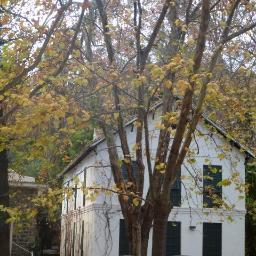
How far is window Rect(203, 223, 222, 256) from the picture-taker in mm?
25484

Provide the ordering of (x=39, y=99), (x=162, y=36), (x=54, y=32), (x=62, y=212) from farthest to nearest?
(x=62, y=212), (x=162, y=36), (x=54, y=32), (x=39, y=99)

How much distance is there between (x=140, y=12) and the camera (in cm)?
1298

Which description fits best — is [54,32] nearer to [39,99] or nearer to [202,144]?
[39,99]

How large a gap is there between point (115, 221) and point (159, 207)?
15.3m

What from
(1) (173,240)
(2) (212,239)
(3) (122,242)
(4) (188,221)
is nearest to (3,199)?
(3) (122,242)

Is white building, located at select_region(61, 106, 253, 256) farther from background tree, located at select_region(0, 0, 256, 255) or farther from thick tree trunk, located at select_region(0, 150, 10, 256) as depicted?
thick tree trunk, located at select_region(0, 150, 10, 256)

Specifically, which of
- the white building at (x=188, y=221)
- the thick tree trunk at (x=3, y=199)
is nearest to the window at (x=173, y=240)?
the white building at (x=188, y=221)

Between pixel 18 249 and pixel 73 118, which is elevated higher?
pixel 73 118

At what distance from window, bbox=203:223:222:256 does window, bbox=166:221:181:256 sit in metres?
1.26

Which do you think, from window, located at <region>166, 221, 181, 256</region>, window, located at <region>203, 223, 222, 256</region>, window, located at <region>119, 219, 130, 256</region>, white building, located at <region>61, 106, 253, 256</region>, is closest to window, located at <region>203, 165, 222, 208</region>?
white building, located at <region>61, 106, 253, 256</region>

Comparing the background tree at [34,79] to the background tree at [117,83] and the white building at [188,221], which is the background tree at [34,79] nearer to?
the background tree at [117,83]

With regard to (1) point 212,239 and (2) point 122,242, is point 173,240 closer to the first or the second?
(1) point 212,239

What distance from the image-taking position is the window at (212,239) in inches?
1003

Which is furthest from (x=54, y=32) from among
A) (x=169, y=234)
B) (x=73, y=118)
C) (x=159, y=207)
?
(x=169, y=234)
